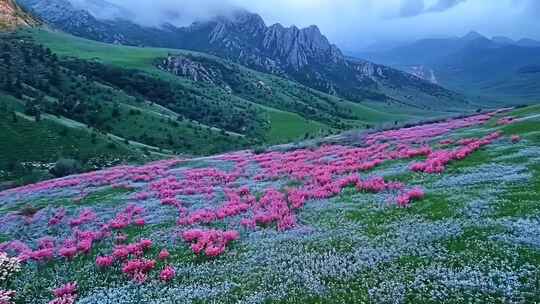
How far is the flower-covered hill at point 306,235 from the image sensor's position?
571 inches

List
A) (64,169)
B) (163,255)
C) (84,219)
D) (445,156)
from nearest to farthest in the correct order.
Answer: (163,255) < (84,219) < (445,156) < (64,169)

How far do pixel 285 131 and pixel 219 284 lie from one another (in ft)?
571

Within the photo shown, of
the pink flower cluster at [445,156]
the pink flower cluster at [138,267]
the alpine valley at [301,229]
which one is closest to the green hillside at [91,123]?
the pink flower cluster at [445,156]

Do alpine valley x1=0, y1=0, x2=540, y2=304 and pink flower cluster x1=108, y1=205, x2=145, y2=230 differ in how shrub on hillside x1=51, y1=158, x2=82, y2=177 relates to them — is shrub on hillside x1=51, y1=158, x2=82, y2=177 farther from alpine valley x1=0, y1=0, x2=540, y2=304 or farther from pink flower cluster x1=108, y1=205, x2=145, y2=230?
pink flower cluster x1=108, y1=205, x2=145, y2=230

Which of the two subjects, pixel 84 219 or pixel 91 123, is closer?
pixel 84 219

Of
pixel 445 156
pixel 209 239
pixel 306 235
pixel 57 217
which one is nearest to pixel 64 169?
pixel 57 217

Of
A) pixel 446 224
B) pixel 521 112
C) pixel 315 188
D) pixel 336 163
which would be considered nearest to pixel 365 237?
pixel 446 224

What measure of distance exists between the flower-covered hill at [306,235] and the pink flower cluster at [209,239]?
0.24 ft

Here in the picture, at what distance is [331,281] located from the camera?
49.5 ft

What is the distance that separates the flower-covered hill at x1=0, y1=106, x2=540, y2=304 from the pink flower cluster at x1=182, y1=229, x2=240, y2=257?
75 millimetres

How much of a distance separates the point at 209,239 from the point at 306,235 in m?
4.94

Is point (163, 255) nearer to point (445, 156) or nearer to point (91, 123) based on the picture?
point (445, 156)

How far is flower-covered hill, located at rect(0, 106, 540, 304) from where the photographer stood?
14492mm

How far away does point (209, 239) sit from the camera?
21125 mm
